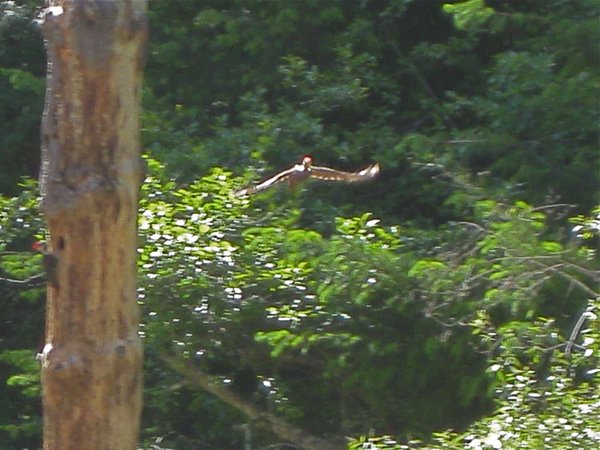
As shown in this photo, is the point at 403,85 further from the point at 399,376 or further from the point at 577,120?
the point at 399,376

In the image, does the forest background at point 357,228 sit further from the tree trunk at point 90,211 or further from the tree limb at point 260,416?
the tree trunk at point 90,211

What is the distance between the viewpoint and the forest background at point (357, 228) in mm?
5363

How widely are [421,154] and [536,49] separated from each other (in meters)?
1.07

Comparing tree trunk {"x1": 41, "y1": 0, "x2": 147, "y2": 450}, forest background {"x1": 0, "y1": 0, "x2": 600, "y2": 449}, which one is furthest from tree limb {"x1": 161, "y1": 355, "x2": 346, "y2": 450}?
tree trunk {"x1": 41, "y1": 0, "x2": 147, "y2": 450}

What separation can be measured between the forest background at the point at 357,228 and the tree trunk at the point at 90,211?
5.59 feet

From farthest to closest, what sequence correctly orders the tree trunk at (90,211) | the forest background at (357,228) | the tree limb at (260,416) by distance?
1. the tree limb at (260,416)
2. the forest background at (357,228)
3. the tree trunk at (90,211)

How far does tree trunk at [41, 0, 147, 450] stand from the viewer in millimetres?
3400

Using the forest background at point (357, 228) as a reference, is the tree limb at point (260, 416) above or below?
below

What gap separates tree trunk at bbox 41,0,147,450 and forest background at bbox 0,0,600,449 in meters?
1.70

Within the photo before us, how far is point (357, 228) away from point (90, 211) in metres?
2.55

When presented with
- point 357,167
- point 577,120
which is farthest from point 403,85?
point 577,120

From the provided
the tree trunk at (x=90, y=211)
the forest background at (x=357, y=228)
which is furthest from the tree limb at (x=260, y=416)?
the tree trunk at (x=90, y=211)

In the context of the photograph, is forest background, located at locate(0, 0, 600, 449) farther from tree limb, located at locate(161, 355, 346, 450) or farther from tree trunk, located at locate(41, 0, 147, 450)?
→ tree trunk, located at locate(41, 0, 147, 450)

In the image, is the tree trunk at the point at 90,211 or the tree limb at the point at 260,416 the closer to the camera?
the tree trunk at the point at 90,211
